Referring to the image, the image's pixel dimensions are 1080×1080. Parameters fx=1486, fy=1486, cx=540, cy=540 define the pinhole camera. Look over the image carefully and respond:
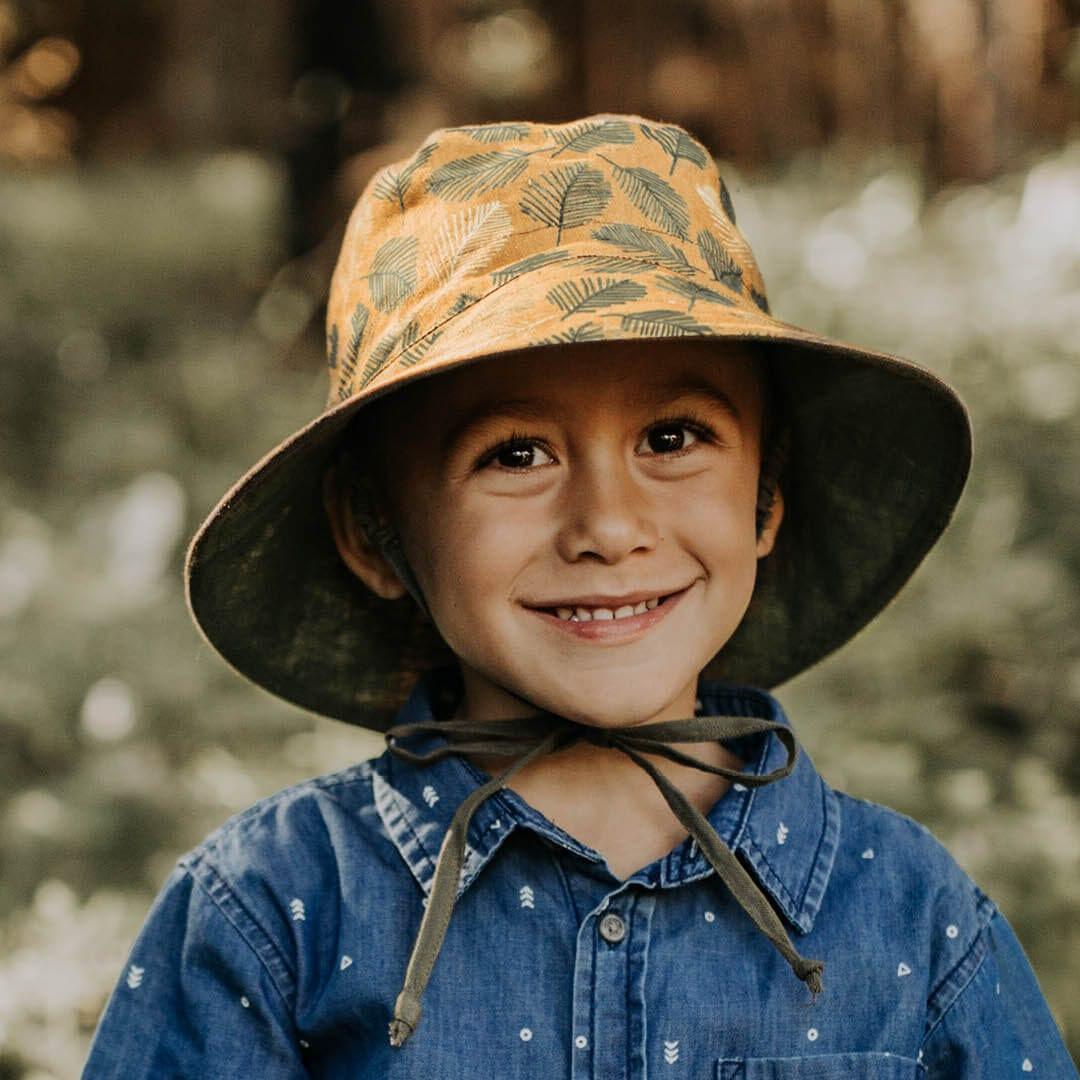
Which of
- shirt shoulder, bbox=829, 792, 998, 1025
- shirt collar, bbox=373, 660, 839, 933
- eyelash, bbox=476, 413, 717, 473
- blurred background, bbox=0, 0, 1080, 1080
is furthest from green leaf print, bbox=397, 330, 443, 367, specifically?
blurred background, bbox=0, 0, 1080, 1080

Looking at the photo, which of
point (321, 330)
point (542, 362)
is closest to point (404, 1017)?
point (542, 362)

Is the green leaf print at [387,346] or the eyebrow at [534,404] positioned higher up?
the green leaf print at [387,346]

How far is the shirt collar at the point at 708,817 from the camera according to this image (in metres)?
1.58

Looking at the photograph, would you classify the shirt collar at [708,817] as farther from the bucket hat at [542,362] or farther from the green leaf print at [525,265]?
the green leaf print at [525,265]

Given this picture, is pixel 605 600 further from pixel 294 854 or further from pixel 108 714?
pixel 108 714

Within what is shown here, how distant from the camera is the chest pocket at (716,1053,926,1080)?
1512mm

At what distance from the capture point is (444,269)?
1.59 metres

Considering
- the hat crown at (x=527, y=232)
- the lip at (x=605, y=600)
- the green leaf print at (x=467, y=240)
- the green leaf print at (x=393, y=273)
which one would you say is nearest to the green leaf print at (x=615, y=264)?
the hat crown at (x=527, y=232)

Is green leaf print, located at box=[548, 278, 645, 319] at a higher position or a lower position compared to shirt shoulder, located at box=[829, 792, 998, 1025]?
higher

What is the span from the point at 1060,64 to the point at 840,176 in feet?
2.54

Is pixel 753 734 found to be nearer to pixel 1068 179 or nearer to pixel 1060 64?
pixel 1068 179

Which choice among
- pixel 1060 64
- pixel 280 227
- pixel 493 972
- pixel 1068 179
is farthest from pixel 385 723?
pixel 280 227

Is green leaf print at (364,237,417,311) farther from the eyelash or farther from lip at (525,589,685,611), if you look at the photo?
lip at (525,589,685,611)

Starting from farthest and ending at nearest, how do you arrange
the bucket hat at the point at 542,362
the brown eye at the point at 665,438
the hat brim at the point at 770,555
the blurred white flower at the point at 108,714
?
the blurred white flower at the point at 108,714 < the hat brim at the point at 770,555 < the brown eye at the point at 665,438 < the bucket hat at the point at 542,362
